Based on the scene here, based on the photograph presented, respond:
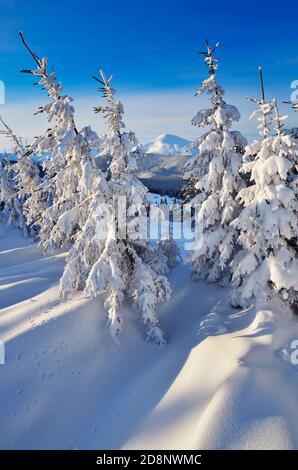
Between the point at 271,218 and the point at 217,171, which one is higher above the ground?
the point at 217,171

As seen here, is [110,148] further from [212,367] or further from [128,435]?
[128,435]

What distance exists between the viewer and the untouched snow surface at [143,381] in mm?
9531

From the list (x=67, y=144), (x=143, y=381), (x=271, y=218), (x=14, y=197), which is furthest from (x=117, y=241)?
(x=14, y=197)

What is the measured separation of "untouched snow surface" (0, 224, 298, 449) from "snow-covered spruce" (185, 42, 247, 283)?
3229mm

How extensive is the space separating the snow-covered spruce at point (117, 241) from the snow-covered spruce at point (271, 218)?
401cm

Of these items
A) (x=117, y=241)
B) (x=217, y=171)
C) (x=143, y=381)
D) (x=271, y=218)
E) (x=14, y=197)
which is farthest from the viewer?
(x=14, y=197)

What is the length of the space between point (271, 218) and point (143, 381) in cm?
779

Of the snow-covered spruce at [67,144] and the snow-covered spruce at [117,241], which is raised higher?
the snow-covered spruce at [67,144]

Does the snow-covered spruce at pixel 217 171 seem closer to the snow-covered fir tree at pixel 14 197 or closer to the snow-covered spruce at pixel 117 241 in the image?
the snow-covered spruce at pixel 117 241

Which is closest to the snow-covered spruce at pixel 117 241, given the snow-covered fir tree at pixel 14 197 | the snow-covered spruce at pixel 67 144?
the snow-covered spruce at pixel 67 144

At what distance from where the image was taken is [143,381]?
41.1 feet

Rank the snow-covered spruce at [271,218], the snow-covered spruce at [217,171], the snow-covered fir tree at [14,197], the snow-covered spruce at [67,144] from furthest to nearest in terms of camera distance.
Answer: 1. the snow-covered fir tree at [14,197]
2. the snow-covered spruce at [217,171]
3. the snow-covered spruce at [271,218]
4. the snow-covered spruce at [67,144]

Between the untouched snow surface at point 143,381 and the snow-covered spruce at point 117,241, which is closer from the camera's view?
the untouched snow surface at point 143,381

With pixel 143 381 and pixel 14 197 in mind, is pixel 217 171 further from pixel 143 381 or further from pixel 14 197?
pixel 14 197
